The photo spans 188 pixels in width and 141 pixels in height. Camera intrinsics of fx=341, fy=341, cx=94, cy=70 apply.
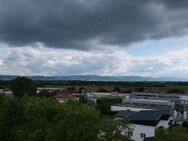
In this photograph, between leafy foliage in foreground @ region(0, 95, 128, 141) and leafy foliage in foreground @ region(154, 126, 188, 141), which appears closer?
leafy foliage in foreground @ region(154, 126, 188, 141)

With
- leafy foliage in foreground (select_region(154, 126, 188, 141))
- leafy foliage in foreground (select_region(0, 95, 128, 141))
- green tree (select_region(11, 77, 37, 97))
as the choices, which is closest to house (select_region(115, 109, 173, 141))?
leafy foliage in foreground (select_region(0, 95, 128, 141))

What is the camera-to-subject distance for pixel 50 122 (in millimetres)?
32219

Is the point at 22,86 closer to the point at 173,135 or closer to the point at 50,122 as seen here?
the point at 50,122

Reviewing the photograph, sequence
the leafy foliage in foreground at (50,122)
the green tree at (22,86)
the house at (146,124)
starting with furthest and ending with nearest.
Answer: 1. the green tree at (22,86)
2. the house at (146,124)
3. the leafy foliage in foreground at (50,122)

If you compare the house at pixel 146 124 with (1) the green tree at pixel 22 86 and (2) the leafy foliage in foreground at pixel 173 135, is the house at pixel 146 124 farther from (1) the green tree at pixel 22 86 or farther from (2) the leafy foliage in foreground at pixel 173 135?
(1) the green tree at pixel 22 86

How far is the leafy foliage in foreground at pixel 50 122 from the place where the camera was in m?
28.4

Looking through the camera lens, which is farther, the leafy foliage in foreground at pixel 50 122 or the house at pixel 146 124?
the house at pixel 146 124

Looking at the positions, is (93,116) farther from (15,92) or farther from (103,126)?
(15,92)

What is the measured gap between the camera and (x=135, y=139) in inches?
2357

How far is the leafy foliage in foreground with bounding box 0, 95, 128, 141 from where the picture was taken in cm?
2839

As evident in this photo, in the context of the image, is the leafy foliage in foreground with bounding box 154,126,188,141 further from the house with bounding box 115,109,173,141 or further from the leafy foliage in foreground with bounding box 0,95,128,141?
the house with bounding box 115,109,173,141

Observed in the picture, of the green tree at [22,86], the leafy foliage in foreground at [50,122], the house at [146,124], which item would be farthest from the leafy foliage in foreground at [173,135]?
the green tree at [22,86]

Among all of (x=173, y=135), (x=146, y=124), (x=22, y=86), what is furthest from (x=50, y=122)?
(x=22, y=86)

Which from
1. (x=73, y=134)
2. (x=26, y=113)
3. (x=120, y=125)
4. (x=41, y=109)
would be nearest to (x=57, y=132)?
(x=73, y=134)
